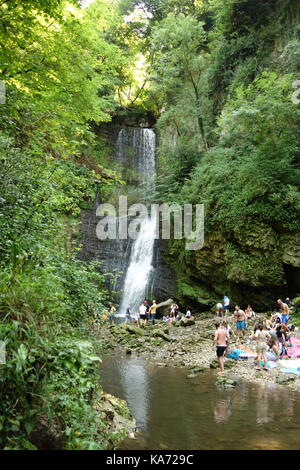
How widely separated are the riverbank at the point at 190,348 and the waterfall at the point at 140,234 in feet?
13.4

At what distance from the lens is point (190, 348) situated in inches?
492

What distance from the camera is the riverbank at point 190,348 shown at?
28.6 ft

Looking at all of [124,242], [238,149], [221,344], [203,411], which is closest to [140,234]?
[124,242]

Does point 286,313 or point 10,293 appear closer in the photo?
point 10,293

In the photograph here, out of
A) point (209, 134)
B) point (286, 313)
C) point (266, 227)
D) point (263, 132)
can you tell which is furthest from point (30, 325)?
point (209, 134)

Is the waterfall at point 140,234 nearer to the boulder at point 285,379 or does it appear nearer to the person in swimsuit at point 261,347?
the person in swimsuit at point 261,347

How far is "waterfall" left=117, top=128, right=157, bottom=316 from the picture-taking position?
21.8 metres

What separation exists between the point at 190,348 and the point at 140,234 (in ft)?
41.3

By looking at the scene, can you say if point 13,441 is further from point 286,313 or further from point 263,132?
point 263,132

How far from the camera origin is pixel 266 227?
51.7 ft

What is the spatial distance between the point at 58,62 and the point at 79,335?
6.87 m

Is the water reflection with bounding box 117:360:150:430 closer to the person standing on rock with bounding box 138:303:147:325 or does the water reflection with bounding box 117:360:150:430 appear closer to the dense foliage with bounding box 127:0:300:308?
the person standing on rock with bounding box 138:303:147:325

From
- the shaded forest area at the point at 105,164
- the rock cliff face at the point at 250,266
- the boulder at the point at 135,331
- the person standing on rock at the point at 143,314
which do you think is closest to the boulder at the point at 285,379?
the shaded forest area at the point at 105,164

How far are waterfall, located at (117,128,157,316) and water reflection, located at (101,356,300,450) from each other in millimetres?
12248
